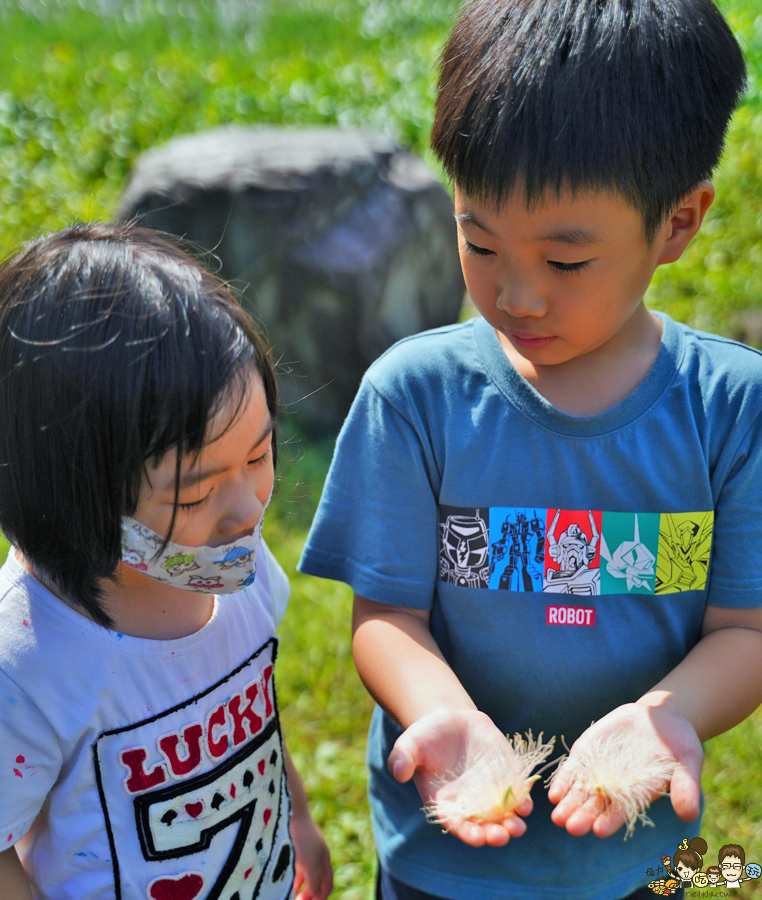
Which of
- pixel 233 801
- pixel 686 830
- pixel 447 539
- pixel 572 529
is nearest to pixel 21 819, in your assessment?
pixel 233 801

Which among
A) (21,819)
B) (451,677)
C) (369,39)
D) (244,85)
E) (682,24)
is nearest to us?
(21,819)

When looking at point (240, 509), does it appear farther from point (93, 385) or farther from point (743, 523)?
point (743, 523)

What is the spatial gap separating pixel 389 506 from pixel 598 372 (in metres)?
0.47

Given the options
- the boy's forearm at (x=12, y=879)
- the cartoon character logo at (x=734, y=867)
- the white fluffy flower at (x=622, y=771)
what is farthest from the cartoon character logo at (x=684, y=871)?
the boy's forearm at (x=12, y=879)

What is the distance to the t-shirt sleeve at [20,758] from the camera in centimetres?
140

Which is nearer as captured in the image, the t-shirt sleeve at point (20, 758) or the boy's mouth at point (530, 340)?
the t-shirt sleeve at point (20, 758)

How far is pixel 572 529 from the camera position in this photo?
5.66ft

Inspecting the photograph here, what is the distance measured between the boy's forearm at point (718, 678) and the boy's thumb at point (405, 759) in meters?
0.42

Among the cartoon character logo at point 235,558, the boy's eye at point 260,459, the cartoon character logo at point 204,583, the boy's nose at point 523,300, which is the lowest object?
the cartoon character logo at point 204,583

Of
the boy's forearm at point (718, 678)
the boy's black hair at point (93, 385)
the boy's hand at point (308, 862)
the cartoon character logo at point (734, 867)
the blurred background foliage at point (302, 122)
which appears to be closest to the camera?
the boy's black hair at point (93, 385)

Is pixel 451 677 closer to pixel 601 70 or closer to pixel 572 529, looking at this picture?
pixel 572 529

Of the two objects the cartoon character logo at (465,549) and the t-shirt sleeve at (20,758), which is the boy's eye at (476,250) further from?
the t-shirt sleeve at (20,758)

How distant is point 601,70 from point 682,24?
18cm

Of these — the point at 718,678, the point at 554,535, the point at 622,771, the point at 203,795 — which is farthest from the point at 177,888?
the point at 718,678
